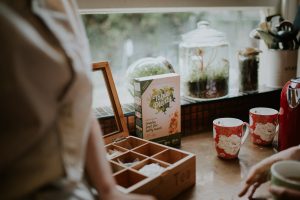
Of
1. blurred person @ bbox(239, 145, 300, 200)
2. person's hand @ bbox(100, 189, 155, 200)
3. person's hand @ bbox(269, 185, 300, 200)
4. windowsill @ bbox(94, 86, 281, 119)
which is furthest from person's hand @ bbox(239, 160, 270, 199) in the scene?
windowsill @ bbox(94, 86, 281, 119)

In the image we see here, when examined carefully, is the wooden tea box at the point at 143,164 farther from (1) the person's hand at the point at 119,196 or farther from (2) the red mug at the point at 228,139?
(2) the red mug at the point at 228,139

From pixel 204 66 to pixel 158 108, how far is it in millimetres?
370

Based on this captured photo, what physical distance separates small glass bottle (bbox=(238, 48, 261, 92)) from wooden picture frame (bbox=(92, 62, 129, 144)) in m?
0.67

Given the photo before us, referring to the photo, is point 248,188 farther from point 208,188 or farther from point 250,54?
point 250,54

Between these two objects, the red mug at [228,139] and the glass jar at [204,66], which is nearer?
the red mug at [228,139]

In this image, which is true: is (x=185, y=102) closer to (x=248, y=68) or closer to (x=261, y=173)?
(x=248, y=68)

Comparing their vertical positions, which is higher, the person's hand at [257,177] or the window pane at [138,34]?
the window pane at [138,34]

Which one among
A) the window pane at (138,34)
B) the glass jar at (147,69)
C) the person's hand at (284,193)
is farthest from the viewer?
the window pane at (138,34)

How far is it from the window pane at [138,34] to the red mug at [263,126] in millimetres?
479

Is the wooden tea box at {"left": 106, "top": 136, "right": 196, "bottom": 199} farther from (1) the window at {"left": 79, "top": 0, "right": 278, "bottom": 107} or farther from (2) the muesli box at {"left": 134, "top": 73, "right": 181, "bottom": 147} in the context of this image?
(1) the window at {"left": 79, "top": 0, "right": 278, "bottom": 107}

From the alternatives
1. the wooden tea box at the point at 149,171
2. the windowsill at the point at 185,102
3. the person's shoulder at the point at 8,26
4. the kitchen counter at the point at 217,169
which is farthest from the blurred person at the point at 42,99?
the windowsill at the point at 185,102

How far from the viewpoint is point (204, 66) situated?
1348 mm

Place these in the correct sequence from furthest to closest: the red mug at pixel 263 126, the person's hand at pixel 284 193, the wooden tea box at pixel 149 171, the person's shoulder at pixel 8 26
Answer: the red mug at pixel 263 126 → the wooden tea box at pixel 149 171 → the person's hand at pixel 284 193 → the person's shoulder at pixel 8 26

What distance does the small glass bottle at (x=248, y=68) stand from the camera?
1.40 meters
